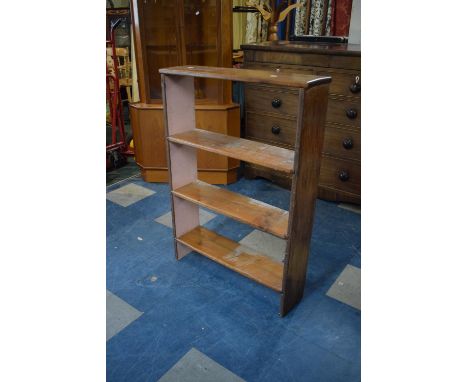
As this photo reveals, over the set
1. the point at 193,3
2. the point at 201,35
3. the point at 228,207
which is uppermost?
the point at 193,3

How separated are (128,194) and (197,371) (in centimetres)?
189

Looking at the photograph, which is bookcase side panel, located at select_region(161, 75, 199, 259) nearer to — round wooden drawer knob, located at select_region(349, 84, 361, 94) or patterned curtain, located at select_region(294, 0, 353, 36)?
round wooden drawer knob, located at select_region(349, 84, 361, 94)

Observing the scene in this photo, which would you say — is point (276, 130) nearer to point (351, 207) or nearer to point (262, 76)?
point (351, 207)

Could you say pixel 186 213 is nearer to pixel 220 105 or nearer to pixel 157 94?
pixel 220 105

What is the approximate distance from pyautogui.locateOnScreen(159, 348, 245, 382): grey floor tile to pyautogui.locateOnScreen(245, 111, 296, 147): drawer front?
173cm

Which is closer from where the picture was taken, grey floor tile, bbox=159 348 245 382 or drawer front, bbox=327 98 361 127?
grey floor tile, bbox=159 348 245 382

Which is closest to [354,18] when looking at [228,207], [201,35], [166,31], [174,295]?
[201,35]

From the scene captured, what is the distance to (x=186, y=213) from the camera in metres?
2.29

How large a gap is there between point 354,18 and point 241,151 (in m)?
1.84

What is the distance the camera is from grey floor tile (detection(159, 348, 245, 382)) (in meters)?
1.53

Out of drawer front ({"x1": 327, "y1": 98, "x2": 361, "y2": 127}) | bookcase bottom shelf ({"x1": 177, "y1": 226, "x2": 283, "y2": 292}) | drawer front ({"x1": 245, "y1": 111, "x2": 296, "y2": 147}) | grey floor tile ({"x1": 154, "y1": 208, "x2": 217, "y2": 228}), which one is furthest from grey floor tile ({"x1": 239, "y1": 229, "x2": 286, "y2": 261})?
drawer front ({"x1": 327, "y1": 98, "x2": 361, "y2": 127})

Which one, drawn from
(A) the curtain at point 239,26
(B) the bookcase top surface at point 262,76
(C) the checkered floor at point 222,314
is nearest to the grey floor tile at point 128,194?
(C) the checkered floor at point 222,314

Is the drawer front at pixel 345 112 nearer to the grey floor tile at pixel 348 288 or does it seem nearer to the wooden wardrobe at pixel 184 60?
the wooden wardrobe at pixel 184 60
